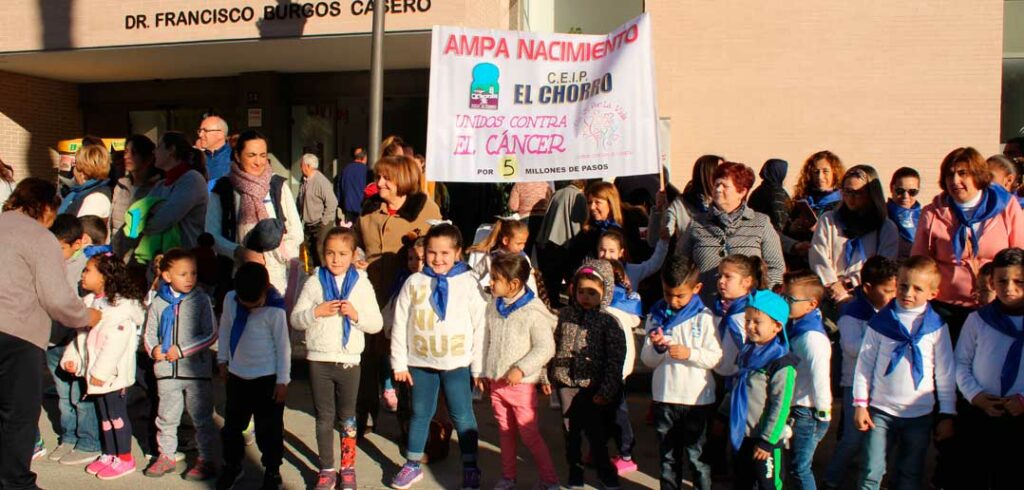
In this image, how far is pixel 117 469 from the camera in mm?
5734

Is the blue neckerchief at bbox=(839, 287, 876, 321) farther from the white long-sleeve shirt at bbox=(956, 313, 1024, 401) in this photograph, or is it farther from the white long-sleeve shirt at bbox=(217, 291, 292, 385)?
the white long-sleeve shirt at bbox=(217, 291, 292, 385)

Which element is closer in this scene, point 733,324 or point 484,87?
point 733,324

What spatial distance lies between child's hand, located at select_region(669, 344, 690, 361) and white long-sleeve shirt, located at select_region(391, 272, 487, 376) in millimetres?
1143

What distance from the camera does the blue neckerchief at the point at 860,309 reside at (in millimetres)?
A: 5219

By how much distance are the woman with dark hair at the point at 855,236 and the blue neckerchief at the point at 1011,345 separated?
1313 mm

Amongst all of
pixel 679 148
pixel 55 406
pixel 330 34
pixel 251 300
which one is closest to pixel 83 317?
pixel 251 300

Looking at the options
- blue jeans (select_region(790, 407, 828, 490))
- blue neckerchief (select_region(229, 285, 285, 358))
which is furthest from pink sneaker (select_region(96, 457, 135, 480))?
blue jeans (select_region(790, 407, 828, 490))

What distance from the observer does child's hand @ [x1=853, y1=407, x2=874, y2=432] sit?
4730 mm

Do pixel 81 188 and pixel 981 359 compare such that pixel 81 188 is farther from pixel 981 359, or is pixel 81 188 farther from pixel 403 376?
pixel 981 359

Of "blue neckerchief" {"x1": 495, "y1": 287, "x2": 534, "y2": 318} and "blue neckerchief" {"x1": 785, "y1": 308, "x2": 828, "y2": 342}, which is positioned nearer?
"blue neckerchief" {"x1": 785, "y1": 308, "x2": 828, "y2": 342}

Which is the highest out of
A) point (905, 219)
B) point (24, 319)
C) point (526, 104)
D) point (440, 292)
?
point (526, 104)

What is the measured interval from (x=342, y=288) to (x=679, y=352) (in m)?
1.91

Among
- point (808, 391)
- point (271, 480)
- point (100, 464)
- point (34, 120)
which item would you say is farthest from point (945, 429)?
point (34, 120)

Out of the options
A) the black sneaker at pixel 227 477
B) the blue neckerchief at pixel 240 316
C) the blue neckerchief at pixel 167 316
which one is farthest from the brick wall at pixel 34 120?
the black sneaker at pixel 227 477
